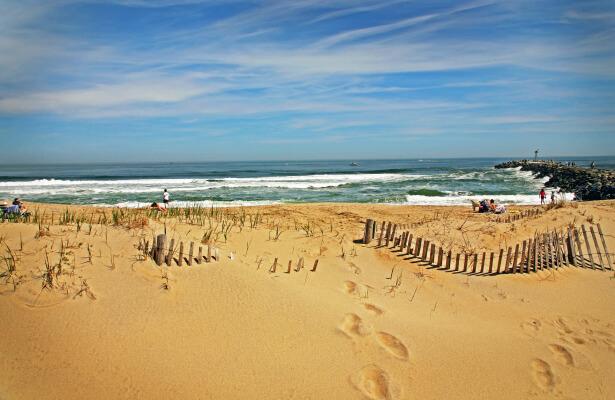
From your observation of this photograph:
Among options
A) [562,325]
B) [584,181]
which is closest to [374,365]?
[562,325]

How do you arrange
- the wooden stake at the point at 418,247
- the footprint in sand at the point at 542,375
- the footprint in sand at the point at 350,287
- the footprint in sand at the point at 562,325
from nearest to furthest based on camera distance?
1. the footprint in sand at the point at 542,375
2. the footprint in sand at the point at 562,325
3. the footprint in sand at the point at 350,287
4. the wooden stake at the point at 418,247

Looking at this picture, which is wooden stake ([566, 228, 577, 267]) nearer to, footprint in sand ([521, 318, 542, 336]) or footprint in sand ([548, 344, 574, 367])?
footprint in sand ([521, 318, 542, 336])

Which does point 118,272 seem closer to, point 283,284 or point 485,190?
point 283,284

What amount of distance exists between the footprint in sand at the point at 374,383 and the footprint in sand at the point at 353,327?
53cm

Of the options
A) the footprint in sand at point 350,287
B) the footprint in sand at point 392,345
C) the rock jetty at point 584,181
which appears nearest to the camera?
the footprint in sand at point 392,345

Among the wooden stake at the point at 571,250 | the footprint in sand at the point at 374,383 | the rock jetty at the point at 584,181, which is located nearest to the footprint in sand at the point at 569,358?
the footprint in sand at the point at 374,383

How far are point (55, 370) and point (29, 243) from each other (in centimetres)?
228

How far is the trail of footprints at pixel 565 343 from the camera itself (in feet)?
15.4

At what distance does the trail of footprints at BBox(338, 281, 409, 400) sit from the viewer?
409 centimetres

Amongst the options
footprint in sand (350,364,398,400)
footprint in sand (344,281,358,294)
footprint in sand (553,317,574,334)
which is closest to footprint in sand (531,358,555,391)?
footprint in sand (553,317,574,334)

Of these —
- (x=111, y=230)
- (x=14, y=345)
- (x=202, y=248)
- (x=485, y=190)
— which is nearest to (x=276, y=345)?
(x=202, y=248)

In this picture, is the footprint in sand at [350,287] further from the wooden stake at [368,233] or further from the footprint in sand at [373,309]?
the wooden stake at [368,233]

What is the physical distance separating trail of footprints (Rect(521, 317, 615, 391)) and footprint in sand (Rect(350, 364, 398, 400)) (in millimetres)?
1877

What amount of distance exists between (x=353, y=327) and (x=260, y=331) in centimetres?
121
